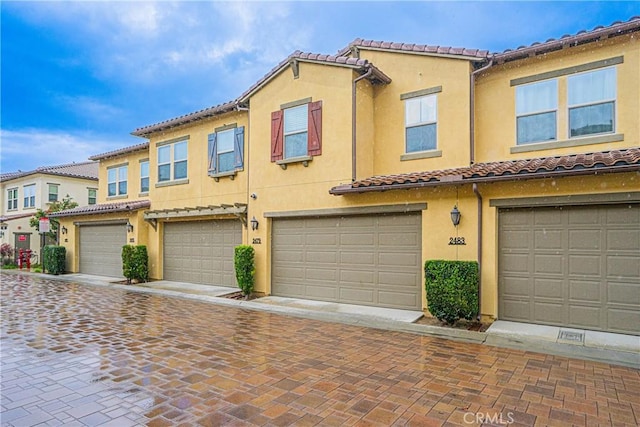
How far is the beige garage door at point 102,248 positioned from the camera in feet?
55.5

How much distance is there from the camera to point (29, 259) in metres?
22.3

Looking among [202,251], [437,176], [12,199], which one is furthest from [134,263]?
[12,199]

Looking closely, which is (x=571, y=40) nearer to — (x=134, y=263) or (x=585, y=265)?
(x=585, y=265)

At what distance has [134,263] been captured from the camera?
48.8 ft

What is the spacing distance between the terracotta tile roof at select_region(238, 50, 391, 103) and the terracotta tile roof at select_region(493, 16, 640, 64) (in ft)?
9.36

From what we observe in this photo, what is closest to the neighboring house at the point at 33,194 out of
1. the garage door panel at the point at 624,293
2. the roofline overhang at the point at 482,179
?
the roofline overhang at the point at 482,179

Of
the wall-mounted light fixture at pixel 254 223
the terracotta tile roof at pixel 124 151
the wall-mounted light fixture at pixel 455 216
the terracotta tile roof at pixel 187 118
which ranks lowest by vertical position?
the wall-mounted light fixture at pixel 254 223

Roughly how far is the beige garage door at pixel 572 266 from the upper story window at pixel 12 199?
32.3 meters

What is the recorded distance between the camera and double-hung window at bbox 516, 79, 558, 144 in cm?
879

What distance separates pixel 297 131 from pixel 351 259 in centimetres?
400

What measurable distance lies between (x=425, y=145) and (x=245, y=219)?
599 centimetres

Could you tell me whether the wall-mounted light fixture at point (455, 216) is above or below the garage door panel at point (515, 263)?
above

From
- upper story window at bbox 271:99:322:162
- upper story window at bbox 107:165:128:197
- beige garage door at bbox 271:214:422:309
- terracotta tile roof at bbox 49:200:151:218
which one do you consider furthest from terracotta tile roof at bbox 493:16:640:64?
upper story window at bbox 107:165:128:197

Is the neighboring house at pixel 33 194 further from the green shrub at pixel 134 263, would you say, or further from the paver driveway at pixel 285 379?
the paver driveway at pixel 285 379
